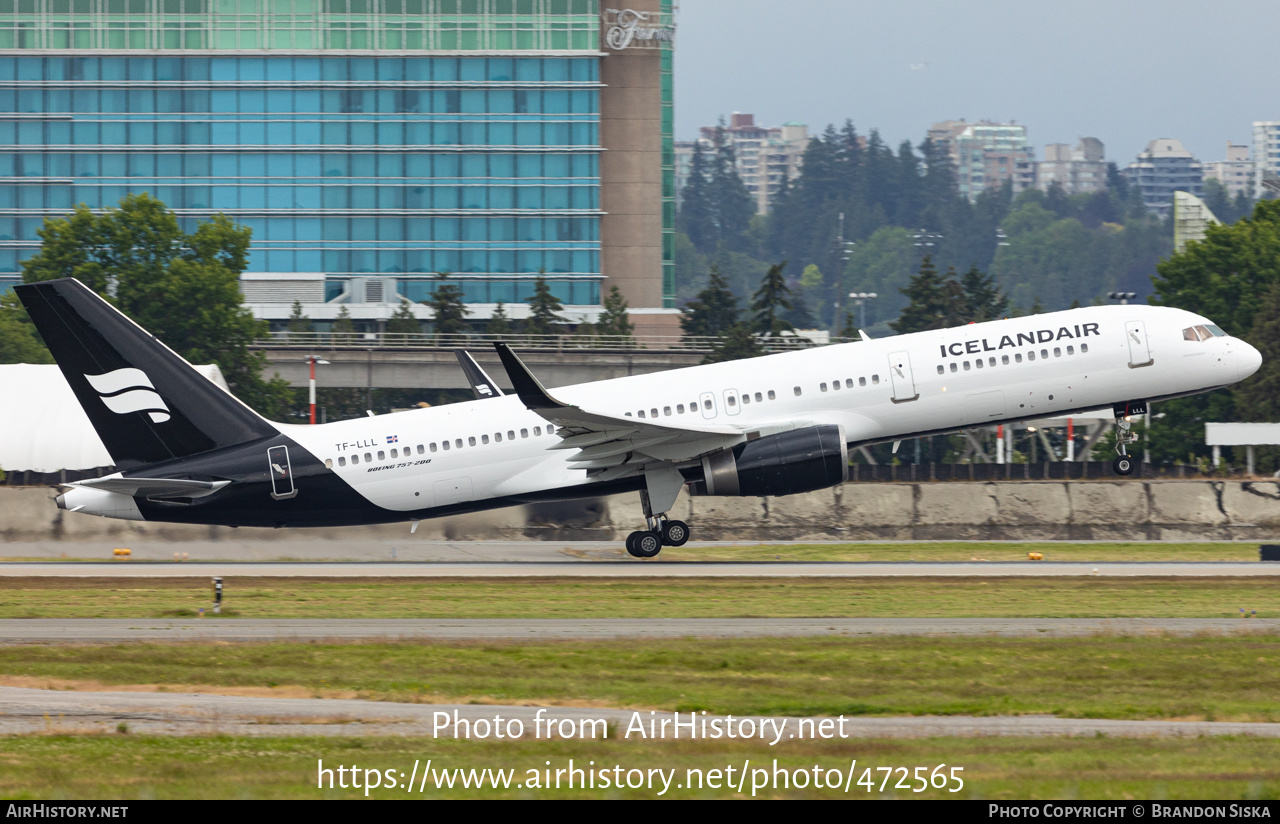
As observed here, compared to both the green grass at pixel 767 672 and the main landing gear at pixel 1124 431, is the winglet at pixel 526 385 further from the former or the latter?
the main landing gear at pixel 1124 431

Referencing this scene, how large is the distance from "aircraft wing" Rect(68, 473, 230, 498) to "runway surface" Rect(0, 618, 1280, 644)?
366 inches

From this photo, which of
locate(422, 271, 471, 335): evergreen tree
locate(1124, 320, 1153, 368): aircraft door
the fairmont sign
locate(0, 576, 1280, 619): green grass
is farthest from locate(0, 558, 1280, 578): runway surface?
the fairmont sign

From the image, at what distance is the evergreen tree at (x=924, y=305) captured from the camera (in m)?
103

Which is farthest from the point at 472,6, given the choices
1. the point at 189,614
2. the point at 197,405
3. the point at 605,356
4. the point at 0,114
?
the point at 189,614

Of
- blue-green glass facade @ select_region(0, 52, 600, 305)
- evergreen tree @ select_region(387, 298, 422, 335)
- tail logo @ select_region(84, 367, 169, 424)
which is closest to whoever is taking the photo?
tail logo @ select_region(84, 367, 169, 424)

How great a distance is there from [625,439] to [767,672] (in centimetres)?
1652

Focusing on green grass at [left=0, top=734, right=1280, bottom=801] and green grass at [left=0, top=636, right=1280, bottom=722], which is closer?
green grass at [left=0, top=734, right=1280, bottom=801]

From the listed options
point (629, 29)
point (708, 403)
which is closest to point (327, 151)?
point (629, 29)

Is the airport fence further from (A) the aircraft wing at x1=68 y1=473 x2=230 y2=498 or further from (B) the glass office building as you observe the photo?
(B) the glass office building

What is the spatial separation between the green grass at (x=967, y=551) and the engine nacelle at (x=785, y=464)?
4.85 meters

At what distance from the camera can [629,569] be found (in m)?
37.8

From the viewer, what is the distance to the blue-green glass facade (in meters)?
128

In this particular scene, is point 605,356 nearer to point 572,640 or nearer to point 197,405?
point 197,405

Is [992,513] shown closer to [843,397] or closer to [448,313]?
[843,397]
